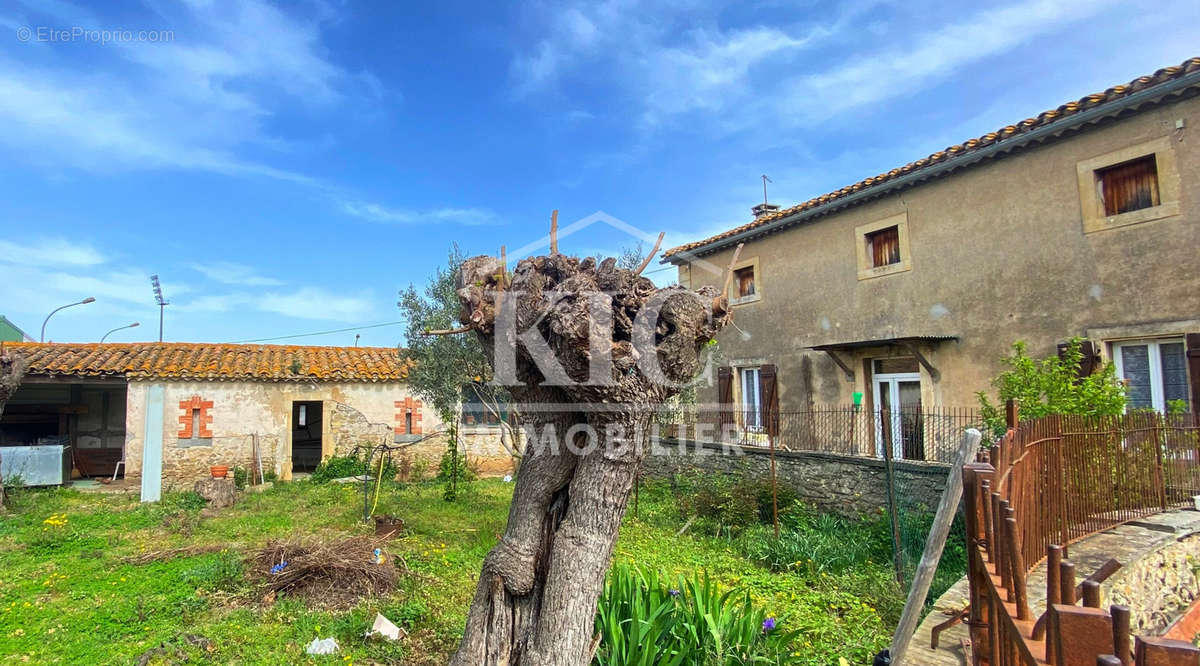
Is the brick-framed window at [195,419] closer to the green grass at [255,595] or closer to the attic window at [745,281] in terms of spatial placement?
the green grass at [255,595]

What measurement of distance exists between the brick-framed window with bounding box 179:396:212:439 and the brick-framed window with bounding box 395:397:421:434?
167 inches

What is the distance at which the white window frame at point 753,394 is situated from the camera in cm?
1333

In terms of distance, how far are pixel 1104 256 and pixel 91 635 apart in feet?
41.4

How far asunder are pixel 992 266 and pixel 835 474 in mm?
4207

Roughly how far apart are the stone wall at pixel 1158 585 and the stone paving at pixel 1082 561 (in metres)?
0.09

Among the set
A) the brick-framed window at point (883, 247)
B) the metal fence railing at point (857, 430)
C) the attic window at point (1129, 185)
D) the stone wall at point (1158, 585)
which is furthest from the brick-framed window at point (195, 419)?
the attic window at point (1129, 185)

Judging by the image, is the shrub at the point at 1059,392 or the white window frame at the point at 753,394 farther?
the white window frame at the point at 753,394

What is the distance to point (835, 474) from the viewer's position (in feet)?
30.8

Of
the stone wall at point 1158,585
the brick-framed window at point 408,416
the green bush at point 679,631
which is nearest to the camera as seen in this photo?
the green bush at point 679,631

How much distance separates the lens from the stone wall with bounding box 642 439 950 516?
818 centimetres

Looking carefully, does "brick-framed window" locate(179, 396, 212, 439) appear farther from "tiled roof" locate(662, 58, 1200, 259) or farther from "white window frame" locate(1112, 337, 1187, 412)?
"white window frame" locate(1112, 337, 1187, 412)

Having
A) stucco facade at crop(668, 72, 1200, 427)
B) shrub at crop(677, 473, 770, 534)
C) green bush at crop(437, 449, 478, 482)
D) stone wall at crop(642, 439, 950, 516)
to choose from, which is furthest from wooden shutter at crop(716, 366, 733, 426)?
green bush at crop(437, 449, 478, 482)

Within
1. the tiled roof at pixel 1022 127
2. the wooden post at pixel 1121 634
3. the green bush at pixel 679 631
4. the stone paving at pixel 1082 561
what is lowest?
the green bush at pixel 679 631

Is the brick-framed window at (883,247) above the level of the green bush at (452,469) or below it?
above
